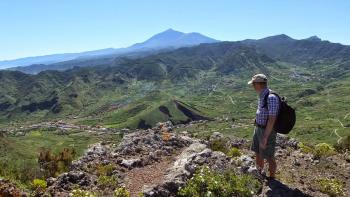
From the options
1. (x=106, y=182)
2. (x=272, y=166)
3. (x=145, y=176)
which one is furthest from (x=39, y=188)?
(x=272, y=166)

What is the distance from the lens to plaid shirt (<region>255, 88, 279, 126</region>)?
17.4 metres

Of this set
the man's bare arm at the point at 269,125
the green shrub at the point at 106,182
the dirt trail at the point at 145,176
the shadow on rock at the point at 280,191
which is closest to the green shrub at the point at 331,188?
the shadow on rock at the point at 280,191

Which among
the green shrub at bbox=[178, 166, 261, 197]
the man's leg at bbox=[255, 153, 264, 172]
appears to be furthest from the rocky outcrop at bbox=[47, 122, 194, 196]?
the man's leg at bbox=[255, 153, 264, 172]

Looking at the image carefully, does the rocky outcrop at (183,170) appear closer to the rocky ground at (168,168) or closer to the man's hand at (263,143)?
the rocky ground at (168,168)

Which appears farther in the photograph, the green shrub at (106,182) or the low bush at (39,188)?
the green shrub at (106,182)

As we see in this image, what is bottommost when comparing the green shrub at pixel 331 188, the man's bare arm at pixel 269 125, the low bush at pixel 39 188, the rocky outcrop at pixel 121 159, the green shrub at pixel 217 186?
the green shrub at pixel 331 188

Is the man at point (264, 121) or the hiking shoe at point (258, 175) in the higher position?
the man at point (264, 121)

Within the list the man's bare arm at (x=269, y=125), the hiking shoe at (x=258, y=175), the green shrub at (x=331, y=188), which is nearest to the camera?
the man's bare arm at (x=269, y=125)

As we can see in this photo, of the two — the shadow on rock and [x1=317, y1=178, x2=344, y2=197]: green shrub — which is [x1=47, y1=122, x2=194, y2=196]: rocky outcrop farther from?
[x1=317, y1=178, x2=344, y2=197]: green shrub

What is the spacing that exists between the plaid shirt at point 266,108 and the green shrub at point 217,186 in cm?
252

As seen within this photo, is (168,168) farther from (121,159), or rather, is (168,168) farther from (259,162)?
(259,162)

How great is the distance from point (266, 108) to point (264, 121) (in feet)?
1.84

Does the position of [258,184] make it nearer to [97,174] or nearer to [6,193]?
[97,174]

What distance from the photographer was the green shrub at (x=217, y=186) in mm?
16547
